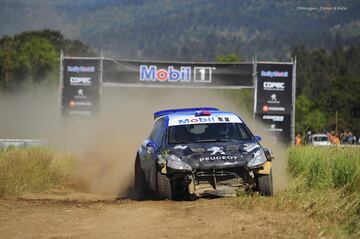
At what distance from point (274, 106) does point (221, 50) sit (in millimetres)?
91532

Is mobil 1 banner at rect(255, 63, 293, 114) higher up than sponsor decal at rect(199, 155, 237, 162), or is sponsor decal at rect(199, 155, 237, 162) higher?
mobil 1 banner at rect(255, 63, 293, 114)

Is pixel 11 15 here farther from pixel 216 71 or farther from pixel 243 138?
pixel 243 138

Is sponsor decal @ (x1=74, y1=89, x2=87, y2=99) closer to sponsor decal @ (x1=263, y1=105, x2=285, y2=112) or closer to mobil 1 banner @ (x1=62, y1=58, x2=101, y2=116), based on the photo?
mobil 1 banner @ (x1=62, y1=58, x2=101, y2=116)

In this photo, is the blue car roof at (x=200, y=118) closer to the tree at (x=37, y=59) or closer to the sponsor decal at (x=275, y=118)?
the sponsor decal at (x=275, y=118)

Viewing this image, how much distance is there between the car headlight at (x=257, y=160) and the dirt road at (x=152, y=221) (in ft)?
2.55

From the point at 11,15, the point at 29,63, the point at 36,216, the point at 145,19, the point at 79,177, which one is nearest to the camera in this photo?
the point at 36,216

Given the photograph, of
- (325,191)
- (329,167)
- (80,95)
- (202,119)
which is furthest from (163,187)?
(80,95)

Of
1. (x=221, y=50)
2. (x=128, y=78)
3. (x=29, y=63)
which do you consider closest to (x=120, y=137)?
(x=128, y=78)

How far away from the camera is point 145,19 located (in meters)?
95.9

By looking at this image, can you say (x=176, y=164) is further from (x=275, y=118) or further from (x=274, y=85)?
(x=274, y=85)

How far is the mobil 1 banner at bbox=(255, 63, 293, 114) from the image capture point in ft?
95.4

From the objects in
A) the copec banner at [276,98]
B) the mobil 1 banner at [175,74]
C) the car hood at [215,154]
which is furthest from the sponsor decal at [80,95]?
the car hood at [215,154]

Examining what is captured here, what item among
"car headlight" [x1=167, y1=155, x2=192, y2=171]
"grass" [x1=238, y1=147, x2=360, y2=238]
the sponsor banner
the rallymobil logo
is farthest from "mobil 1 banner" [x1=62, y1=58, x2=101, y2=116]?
"car headlight" [x1=167, y1=155, x2=192, y2=171]

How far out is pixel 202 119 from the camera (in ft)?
42.8
